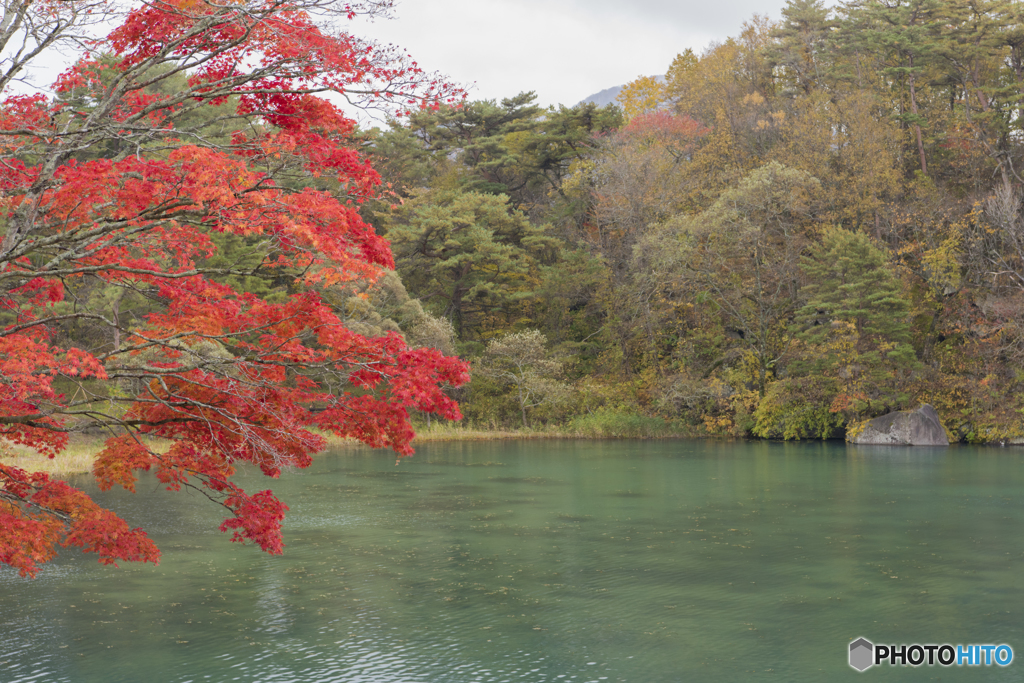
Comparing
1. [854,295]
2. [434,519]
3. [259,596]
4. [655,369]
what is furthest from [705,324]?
[259,596]

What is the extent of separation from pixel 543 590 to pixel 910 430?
63.5 feet

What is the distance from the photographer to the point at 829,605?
7.63 meters

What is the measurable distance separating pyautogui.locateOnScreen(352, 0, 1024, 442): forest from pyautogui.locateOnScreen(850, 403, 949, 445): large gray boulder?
60 centimetres

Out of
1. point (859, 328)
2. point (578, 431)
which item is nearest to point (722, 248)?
point (859, 328)

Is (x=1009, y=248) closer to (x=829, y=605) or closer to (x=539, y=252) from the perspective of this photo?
(x=539, y=252)

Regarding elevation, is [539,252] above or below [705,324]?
above

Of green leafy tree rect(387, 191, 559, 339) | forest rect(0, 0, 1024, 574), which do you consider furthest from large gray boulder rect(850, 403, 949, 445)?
green leafy tree rect(387, 191, 559, 339)

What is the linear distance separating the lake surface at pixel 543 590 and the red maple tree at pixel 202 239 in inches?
39.7

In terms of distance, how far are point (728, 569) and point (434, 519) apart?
16.3 feet

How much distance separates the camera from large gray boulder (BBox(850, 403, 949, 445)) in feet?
78.9

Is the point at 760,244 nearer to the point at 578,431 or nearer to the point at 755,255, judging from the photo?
the point at 755,255

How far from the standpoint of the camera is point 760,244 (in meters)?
27.2

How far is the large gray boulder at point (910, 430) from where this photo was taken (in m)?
24.0

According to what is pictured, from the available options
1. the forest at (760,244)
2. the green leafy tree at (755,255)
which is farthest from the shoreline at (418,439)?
the green leafy tree at (755,255)
